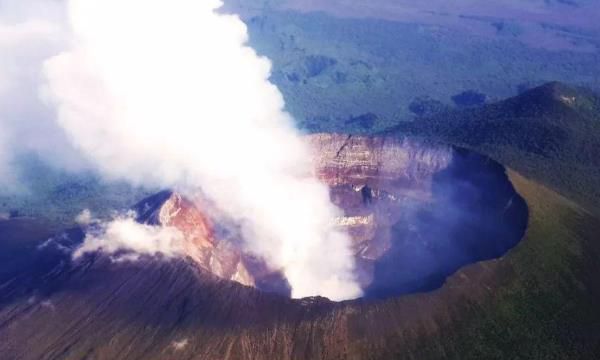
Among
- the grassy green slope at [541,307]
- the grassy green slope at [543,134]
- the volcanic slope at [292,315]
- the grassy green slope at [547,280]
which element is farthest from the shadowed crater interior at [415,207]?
the grassy green slope at [543,134]

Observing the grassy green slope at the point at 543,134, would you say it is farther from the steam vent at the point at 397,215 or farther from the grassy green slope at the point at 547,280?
the steam vent at the point at 397,215

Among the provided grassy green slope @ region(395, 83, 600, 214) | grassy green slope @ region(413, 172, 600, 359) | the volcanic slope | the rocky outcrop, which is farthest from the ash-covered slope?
grassy green slope @ region(395, 83, 600, 214)

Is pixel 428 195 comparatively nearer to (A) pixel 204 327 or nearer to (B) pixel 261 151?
(B) pixel 261 151

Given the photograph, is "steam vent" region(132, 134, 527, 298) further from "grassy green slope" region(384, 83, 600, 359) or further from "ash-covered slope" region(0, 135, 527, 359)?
"grassy green slope" region(384, 83, 600, 359)

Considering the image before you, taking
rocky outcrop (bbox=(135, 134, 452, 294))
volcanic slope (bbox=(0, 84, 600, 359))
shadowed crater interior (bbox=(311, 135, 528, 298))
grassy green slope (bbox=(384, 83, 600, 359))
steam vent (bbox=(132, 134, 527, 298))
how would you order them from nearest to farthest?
volcanic slope (bbox=(0, 84, 600, 359)) < grassy green slope (bbox=(384, 83, 600, 359)) < steam vent (bbox=(132, 134, 527, 298)) < rocky outcrop (bbox=(135, 134, 452, 294)) < shadowed crater interior (bbox=(311, 135, 528, 298))

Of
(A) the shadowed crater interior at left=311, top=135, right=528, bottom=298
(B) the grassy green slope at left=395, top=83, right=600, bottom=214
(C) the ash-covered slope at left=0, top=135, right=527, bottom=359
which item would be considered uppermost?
(C) the ash-covered slope at left=0, top=135, right=527, bottom=359

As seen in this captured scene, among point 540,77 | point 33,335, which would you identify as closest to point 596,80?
point 540,77

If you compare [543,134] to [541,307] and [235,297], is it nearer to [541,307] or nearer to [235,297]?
[541,307]

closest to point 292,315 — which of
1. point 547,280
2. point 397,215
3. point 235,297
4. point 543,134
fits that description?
point 235,297
